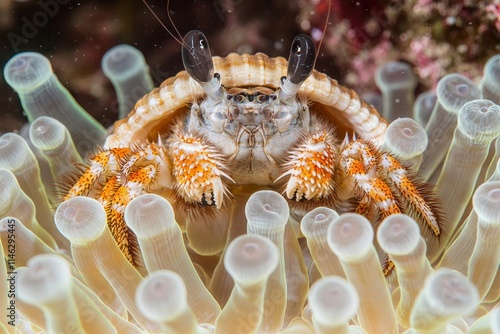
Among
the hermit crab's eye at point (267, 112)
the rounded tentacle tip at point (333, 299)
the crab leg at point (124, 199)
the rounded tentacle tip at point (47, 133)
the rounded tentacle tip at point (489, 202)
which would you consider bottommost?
the crab leg at point (124, 199)

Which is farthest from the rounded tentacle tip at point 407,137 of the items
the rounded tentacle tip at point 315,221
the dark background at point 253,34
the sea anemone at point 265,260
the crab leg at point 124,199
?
the dark background at point 253,34

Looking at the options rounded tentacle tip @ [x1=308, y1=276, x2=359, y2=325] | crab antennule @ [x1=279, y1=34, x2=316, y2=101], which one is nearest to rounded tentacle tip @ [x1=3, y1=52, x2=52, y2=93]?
crab antennule @ [x1=279, y1=34, x2=316, y2=101]

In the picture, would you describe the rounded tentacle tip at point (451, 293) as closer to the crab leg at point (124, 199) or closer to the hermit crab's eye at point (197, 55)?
the crab leg at point (124, 199)

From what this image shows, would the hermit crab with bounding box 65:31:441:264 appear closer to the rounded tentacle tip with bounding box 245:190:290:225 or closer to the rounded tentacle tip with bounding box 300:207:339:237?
the rounded tentacle tip with bounding box 300:207:339:237

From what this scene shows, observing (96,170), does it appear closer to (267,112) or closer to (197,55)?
(197,55)

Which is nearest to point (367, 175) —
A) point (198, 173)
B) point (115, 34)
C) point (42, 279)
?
point (198, 173)

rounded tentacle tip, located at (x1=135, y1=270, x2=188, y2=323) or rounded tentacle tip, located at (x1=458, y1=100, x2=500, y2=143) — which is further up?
rounded tentacle tip, located at (x1=458, y1=100, x2=500, y2=143)

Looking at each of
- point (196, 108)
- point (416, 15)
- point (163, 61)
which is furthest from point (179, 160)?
point (416, 15)
